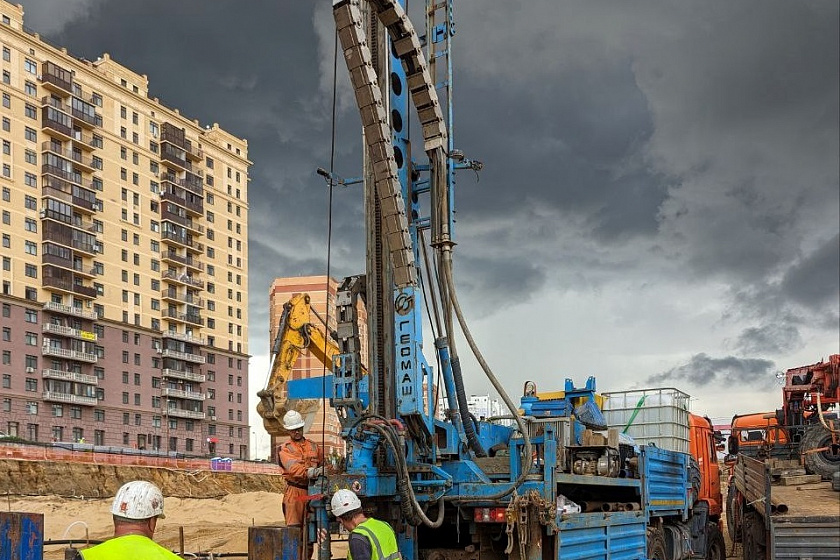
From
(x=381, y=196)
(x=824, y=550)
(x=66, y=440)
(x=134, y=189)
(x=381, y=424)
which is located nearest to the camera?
(x=824, y=550)

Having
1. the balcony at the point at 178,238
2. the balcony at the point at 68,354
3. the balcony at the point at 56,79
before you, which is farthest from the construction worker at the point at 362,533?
the balcony at the point at 178,238

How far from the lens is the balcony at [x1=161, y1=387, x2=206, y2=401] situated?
262 ft

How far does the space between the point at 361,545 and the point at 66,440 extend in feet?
224

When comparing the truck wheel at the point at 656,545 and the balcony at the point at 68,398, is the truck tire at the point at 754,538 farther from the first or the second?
the balcony at the point at 68,398

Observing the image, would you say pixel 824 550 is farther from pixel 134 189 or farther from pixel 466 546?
pixel 134 189

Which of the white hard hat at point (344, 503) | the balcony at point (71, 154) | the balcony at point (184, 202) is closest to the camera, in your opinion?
the white hard hat at point (344, 503)

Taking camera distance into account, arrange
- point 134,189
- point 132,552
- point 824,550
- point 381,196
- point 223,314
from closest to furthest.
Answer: point 132,552 → point 824,550 → point 381,196 → point 134,189 → point 223,314

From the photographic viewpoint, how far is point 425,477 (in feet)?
31.0

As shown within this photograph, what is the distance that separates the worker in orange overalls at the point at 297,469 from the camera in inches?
404

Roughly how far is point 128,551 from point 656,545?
1001 centimetres

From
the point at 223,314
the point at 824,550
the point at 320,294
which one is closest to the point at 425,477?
the point at 824,550

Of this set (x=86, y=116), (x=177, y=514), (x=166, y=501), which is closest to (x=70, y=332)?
(x=86, y=116)

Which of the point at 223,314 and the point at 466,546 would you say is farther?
the point at 223,314

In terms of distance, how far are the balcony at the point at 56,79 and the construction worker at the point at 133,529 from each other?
74.3m
